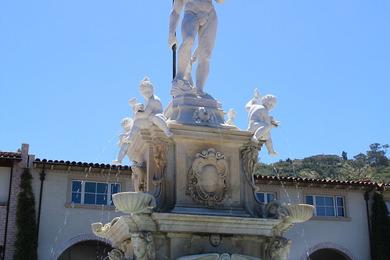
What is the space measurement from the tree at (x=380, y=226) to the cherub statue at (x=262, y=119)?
69.7 feet

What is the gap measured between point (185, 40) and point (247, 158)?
254cm

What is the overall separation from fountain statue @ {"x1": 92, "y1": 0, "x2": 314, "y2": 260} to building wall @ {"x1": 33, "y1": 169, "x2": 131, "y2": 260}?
16088mm

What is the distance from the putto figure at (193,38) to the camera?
1187 cm

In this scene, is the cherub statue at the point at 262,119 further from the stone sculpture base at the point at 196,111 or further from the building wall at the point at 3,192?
the building wall at the point at 3,192

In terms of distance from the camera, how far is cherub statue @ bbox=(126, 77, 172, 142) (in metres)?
10.5

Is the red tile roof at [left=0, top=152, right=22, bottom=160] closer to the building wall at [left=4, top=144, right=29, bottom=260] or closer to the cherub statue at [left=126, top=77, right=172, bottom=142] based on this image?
the building wall at [left=4, top=144, right=29, bottom=260]

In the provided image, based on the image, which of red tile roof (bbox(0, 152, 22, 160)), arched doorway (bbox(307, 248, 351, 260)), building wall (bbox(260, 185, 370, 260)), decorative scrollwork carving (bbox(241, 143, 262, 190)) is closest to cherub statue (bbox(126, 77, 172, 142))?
decorative scrollwork carving (bbox(241, 143, 262, 190))

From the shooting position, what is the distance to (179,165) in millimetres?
10609

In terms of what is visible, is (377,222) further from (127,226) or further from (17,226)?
(127,226)

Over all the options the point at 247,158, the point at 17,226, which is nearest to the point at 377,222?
the point at 17,226

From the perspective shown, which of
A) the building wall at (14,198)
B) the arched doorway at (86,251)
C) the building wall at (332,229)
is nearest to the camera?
the building wall at (14,198)

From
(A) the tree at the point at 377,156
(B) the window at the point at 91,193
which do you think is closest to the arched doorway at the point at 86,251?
(B) the window at the point at 91,193

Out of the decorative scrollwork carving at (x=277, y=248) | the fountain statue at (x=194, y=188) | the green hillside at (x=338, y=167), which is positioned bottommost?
the decorative scrollwork carving at (x=277, y=248)

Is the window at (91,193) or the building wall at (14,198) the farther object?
the window at (91,193)
